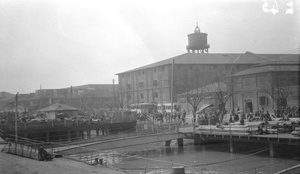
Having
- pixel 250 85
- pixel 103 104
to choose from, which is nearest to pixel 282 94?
pixel 250 85

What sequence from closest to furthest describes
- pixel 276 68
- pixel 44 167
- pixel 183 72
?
pixel 44 167
pixel 276 68
pixel 183 72

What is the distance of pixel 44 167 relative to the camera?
56.6 feet

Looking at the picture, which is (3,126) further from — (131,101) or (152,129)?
(131,101)

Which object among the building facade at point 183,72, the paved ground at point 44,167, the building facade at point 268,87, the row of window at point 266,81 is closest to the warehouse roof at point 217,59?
the building facade at point 183,72

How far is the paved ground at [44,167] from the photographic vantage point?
16.1m

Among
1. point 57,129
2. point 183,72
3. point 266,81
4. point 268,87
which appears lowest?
point 57,129

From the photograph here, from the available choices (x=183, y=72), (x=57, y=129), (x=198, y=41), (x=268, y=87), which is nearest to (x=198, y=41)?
(x=198, y=41)

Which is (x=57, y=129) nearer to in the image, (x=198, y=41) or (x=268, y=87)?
(x=268, y=87)

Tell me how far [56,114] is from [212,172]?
1114 inches

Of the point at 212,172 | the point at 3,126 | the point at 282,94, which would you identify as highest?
the point at 282,94

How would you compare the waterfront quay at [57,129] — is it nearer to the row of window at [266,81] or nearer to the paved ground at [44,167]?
the paved ground at [44,167]

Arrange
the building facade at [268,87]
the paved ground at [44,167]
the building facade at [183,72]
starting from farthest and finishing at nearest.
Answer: the building facade at [183,72], the building facade at [268,87], the paved ground at [44,167]

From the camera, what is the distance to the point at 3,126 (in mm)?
34500

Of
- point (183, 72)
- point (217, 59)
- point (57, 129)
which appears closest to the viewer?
point (57, 129)
